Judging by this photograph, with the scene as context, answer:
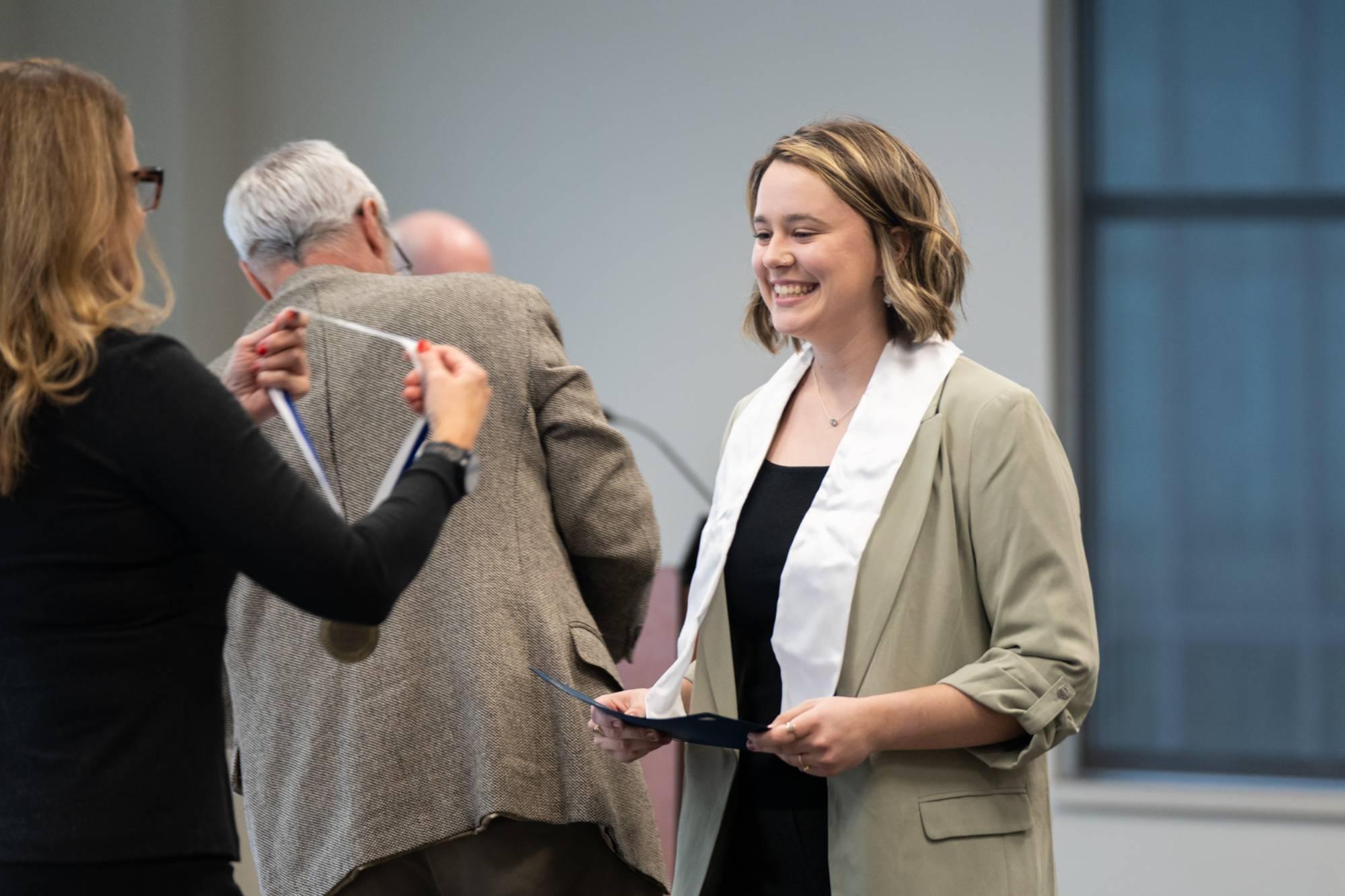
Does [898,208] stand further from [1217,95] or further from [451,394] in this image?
[1217,95]

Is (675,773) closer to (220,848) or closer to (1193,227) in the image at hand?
(1193,227)

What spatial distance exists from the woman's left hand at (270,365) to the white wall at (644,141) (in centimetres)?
244

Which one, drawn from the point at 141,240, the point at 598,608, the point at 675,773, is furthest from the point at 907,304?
the point at 675,773

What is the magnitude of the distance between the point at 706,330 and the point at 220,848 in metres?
2.89

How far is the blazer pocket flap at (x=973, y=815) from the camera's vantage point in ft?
4.64

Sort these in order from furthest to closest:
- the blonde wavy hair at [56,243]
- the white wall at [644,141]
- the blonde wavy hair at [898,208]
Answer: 1. the white wall at [644,141]
2. the blonde wavy hair at [898,208]
3. the blonde wavy hair at [56,243]

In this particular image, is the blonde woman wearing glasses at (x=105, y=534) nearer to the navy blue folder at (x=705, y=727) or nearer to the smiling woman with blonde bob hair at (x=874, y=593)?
the navy blue folder at (x=705, y=727)

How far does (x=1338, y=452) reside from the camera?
12.3 feet

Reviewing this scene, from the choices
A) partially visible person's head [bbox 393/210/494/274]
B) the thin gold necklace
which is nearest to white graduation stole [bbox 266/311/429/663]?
the thin gold necklace

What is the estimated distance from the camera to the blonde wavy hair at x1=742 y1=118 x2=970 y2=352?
62.0 inches

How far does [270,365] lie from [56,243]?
14.8 inches

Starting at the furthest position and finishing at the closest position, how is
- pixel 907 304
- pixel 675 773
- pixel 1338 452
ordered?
pixel 1338 452, pixel 675 773, pixel 907 304

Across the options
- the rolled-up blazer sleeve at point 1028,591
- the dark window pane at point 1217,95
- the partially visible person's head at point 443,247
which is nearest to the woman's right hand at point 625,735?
the rolled-up blazer sleeve at point 1028,591

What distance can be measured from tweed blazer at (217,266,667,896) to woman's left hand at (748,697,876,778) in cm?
47
